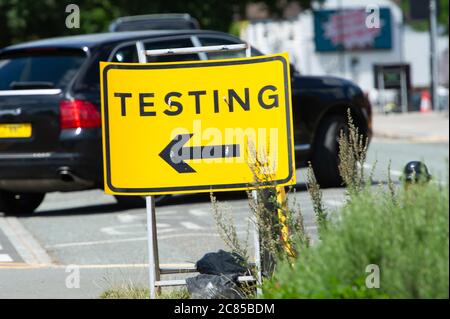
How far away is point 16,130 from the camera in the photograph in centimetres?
1401

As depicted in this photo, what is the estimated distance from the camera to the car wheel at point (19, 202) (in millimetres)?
14977

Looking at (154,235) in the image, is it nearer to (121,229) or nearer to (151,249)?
(151,249)

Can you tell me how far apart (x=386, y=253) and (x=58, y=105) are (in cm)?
900

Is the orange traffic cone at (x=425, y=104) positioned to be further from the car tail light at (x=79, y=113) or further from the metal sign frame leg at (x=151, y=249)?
the metal sign frame leg at (x=151, y=249)

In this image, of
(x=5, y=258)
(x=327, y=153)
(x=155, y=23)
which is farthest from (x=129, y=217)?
(x=155, y=23)

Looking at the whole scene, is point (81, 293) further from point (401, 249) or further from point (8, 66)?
point (8, 66)

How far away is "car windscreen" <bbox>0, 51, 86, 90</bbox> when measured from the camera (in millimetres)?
14109

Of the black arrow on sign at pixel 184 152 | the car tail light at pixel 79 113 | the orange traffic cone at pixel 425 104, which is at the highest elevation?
the black arrow on sign at pixel 184 152

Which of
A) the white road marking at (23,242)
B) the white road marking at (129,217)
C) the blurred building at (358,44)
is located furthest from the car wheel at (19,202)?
the blurred building at (358,44)

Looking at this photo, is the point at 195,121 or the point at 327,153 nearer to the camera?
the point at 195,121

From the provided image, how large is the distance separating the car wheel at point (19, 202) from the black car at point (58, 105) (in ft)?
0.06

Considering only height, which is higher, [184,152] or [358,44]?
[184,152]

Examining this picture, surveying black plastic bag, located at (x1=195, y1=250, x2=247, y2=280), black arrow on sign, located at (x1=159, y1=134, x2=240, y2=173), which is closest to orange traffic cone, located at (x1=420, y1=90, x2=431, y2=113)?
black plastic bag, located at (x1=195, y1=250, x2=247, y2=280)

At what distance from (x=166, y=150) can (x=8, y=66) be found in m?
7.39
